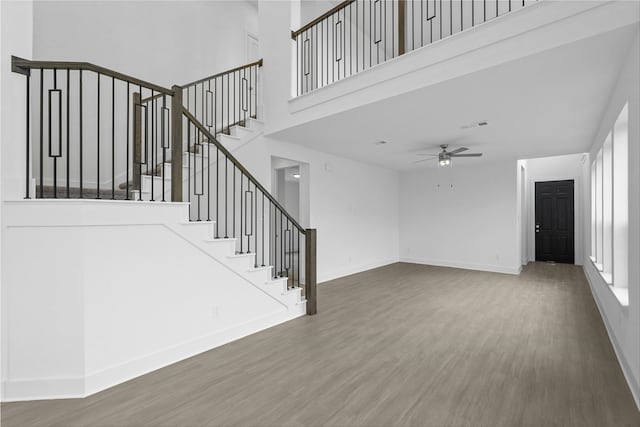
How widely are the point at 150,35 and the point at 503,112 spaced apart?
18.8 feet

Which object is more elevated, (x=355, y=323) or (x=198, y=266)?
(x=198, y=266)

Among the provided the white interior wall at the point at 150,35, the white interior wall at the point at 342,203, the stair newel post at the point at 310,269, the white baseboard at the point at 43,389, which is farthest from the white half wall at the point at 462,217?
the white baseboard at the point at 43,389

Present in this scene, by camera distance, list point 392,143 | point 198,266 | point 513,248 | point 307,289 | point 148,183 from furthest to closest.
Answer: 1. point 513,248
2. point 392,143
3. point 307,289
4. point 148,183
5. point 198,266

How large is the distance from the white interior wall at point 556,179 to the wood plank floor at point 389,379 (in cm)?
551

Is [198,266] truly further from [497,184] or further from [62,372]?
[497,184]

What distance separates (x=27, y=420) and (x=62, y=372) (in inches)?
13.7

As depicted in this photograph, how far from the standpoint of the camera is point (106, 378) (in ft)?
8.34

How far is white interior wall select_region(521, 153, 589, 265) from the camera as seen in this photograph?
343 inches

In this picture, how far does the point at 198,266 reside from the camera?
313 centimetres

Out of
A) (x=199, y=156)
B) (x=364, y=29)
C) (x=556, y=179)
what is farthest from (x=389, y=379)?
(x=556, y=179)

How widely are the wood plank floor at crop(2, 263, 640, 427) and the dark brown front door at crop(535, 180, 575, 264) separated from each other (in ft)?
18.3

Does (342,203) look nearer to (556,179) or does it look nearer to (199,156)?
(199,156)

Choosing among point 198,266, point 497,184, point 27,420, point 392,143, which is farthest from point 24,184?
point 497,184

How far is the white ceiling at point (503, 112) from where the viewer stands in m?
2.86
